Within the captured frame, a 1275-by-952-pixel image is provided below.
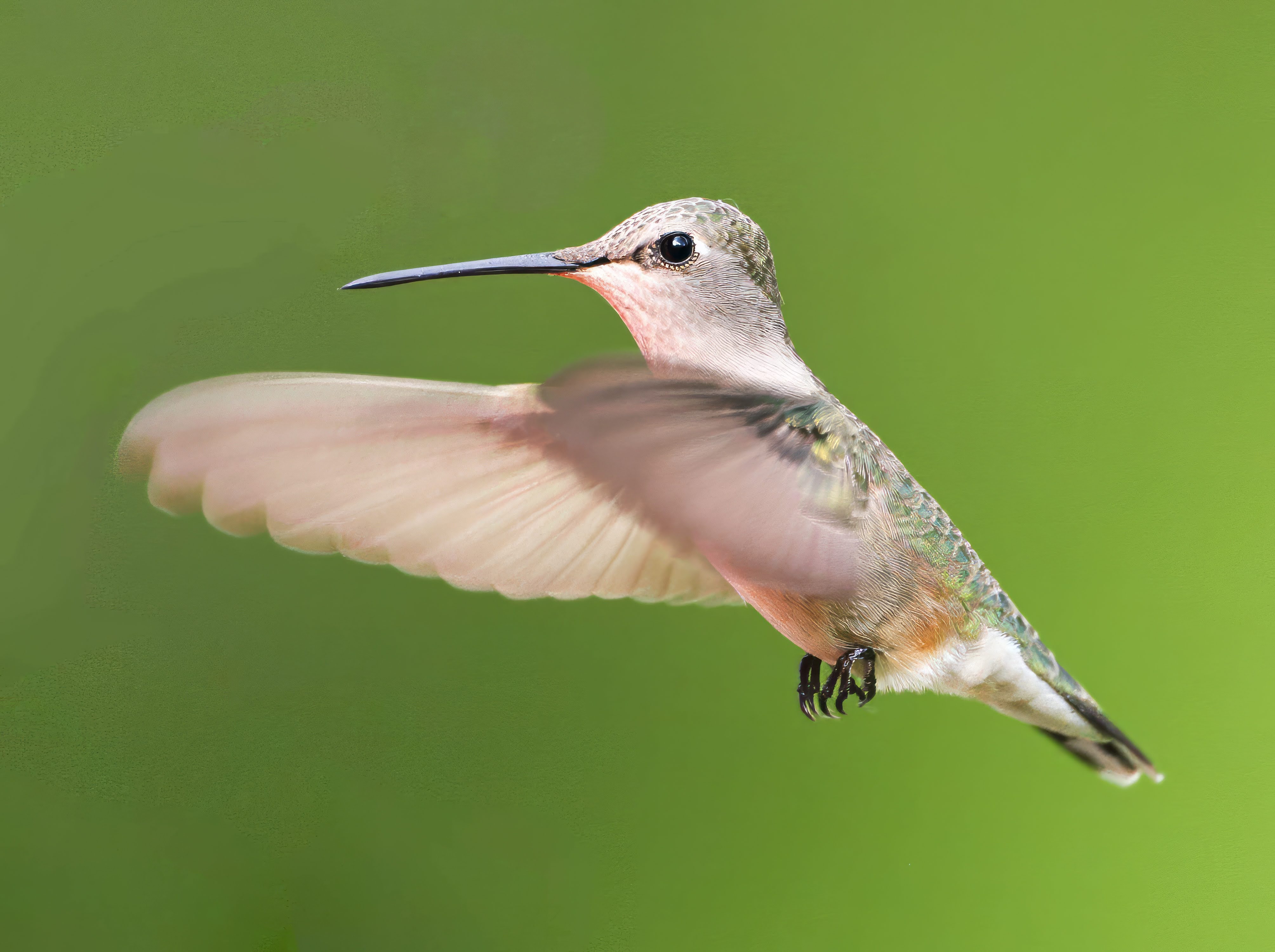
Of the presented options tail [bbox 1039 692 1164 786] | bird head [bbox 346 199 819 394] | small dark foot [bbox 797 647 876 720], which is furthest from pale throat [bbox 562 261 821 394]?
tail [bbox 1039 692 1164 786]

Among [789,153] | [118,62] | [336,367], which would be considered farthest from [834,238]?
[118,62]

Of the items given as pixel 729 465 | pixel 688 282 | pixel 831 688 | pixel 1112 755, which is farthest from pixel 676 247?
pixel 1112 755

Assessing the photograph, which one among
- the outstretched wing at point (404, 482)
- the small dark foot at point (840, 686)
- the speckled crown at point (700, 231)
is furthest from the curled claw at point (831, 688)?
the speckled crown at point (700, 231)

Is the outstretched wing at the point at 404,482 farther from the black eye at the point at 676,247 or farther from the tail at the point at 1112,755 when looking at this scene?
the tail at the point at 1112,755

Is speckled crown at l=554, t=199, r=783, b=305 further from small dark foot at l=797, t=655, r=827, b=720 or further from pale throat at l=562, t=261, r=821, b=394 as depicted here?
small dark foot at l=797, t=655, r=827, b=720

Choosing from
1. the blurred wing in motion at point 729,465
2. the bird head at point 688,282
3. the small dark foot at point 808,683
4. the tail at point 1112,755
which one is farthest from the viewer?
the tail at point 1112,755

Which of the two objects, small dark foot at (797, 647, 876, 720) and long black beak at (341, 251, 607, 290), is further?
small dark foot at (797, 647, 876, 720)

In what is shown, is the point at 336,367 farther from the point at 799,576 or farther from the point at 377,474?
the point at 799,576
